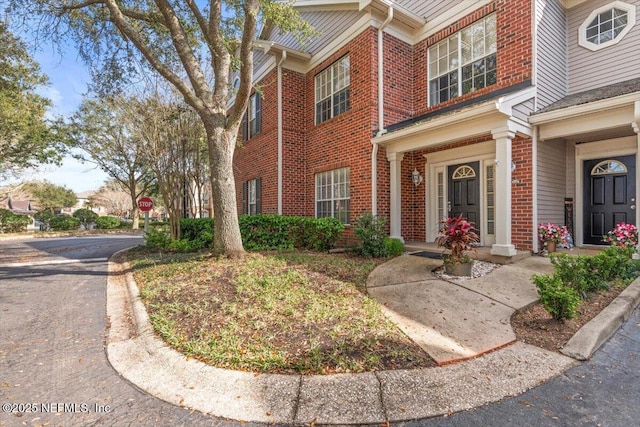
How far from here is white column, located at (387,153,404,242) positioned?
802 cm

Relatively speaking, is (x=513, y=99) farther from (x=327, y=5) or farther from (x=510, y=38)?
(x=327, y=5)

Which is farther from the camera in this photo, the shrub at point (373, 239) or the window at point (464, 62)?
the window at point (464, 62)

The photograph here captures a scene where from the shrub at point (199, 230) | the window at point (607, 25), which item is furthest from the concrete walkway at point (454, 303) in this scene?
the shrub at point (199, 230)

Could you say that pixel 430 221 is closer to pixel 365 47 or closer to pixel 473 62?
pixel 473 62

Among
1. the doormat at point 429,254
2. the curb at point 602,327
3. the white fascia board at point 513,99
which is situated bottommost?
the curb at point 602,327

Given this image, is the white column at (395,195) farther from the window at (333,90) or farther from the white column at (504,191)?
the white column at (504,191)

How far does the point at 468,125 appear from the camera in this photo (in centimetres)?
642

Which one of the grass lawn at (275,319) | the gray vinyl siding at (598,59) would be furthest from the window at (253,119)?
the gray vinyl siding at (598,59)

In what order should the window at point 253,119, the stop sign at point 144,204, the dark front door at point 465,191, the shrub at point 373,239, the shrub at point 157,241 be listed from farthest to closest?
the window at point 253,119 → the stop sign at point 144,204 → the shrub at point 157,241 → the dark front door at point 465,191 → the shrub at point 373,239

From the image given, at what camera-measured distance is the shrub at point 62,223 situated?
24.0 m

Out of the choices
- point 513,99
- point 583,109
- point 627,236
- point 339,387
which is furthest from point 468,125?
point 339,387

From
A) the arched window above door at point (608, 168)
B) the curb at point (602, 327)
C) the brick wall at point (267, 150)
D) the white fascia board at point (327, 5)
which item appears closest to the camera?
the curb at point (602, 327)

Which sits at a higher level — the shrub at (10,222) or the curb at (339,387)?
the shrub at (10,222)

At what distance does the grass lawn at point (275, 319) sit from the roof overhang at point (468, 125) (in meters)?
3.57
